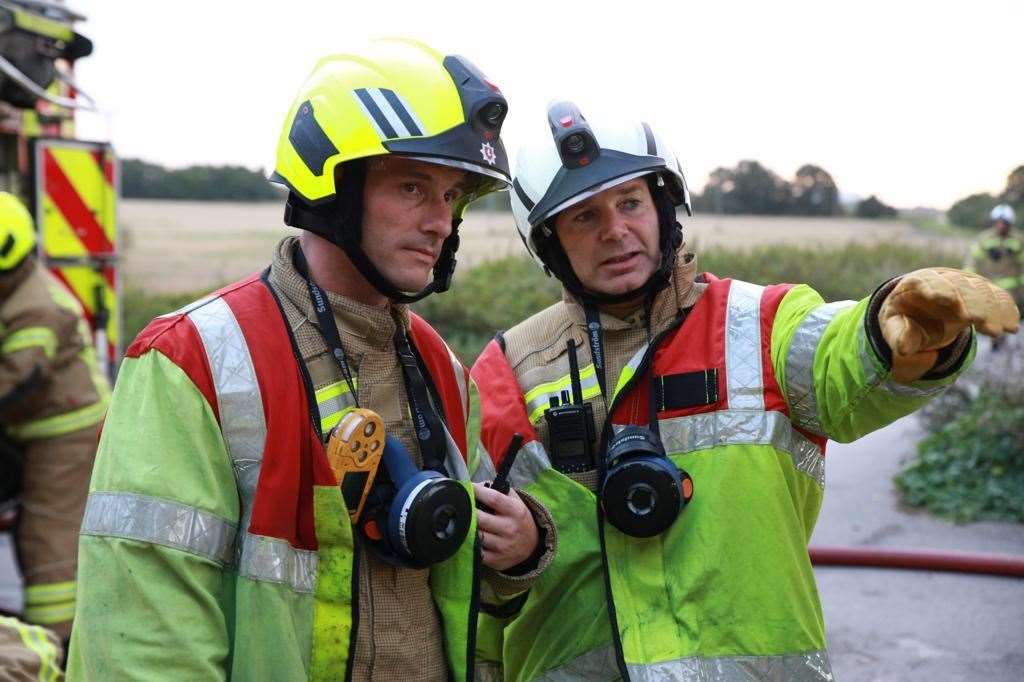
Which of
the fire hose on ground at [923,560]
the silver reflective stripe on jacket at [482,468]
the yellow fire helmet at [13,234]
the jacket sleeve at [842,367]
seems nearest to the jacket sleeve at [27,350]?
the yellow fire helmet at [13,234]

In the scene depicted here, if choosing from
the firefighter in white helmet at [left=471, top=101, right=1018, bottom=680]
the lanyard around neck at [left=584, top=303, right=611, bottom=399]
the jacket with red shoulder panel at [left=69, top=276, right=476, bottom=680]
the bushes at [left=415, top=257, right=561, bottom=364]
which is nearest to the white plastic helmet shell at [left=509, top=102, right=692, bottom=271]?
the firefighter in white helmet at [left=471, top=101, right=1018, bottom=680]

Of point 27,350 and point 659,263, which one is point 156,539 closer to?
point 659,263

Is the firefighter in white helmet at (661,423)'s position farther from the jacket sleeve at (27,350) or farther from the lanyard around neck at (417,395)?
the jacket sleeve at (27,350)

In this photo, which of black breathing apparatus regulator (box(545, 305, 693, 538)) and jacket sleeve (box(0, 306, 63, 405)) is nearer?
black breathing apparatus regulator (box(545, 305, 693, 538))

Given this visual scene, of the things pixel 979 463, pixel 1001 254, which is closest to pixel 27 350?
pixel 979 463

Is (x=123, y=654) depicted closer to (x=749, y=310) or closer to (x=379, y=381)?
(x=379, y=381)

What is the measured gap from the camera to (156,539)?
1.87 m

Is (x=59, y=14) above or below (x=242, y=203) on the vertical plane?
above

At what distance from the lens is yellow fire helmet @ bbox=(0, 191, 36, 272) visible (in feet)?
16.3

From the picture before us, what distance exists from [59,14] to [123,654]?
461cm

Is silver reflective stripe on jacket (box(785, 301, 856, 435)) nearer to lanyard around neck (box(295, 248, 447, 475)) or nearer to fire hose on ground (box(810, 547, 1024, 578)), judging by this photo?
lanyard around neck (box(295, 248, 447, 475))

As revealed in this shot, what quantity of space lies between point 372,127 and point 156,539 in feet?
2.79

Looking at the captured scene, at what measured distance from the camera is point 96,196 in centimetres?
610

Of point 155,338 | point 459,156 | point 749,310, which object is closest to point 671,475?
point 749,310
